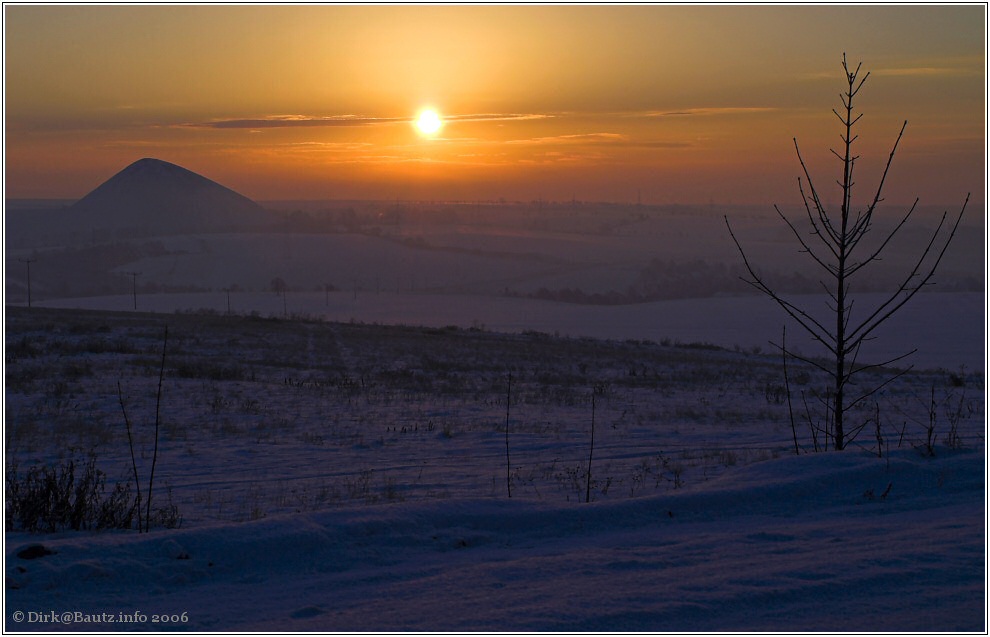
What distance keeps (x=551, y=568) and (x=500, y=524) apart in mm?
1044

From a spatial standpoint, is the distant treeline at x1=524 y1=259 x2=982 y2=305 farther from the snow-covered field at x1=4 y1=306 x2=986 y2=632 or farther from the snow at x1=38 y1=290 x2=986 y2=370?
the snow-covered field at x1=4 y1=306 x2=986 y2=632

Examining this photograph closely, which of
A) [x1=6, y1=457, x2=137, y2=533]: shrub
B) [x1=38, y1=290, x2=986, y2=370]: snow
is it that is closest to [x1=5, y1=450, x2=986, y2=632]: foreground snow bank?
[x1=6, y1=457, x2=137, y2=533]: shrub

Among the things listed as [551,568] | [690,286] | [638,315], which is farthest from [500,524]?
[690,286]

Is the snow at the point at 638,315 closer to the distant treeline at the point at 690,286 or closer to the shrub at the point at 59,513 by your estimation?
the distant treeline at the point at 690,286

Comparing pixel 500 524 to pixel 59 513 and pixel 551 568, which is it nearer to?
pixel 551 568

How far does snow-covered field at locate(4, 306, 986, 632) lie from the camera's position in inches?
158

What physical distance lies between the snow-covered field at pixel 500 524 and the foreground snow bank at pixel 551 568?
0.02 meters

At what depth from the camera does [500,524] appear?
18.5 feet

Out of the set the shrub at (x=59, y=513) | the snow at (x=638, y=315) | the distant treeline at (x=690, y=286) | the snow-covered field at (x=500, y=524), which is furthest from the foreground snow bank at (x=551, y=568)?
the distant treeline at (x=690, y=286)

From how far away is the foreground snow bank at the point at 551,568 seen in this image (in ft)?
12.9

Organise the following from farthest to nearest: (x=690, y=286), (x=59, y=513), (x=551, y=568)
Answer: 1. (x=690, y=286)
2. (x=59, y=513)
3. (x=551, y=568)

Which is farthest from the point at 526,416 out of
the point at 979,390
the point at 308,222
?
the point at 308,222

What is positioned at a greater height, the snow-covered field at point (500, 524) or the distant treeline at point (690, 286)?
the distant treeline at point (690, 286)

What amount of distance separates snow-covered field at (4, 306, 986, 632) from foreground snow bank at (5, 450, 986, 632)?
2 centimetres
